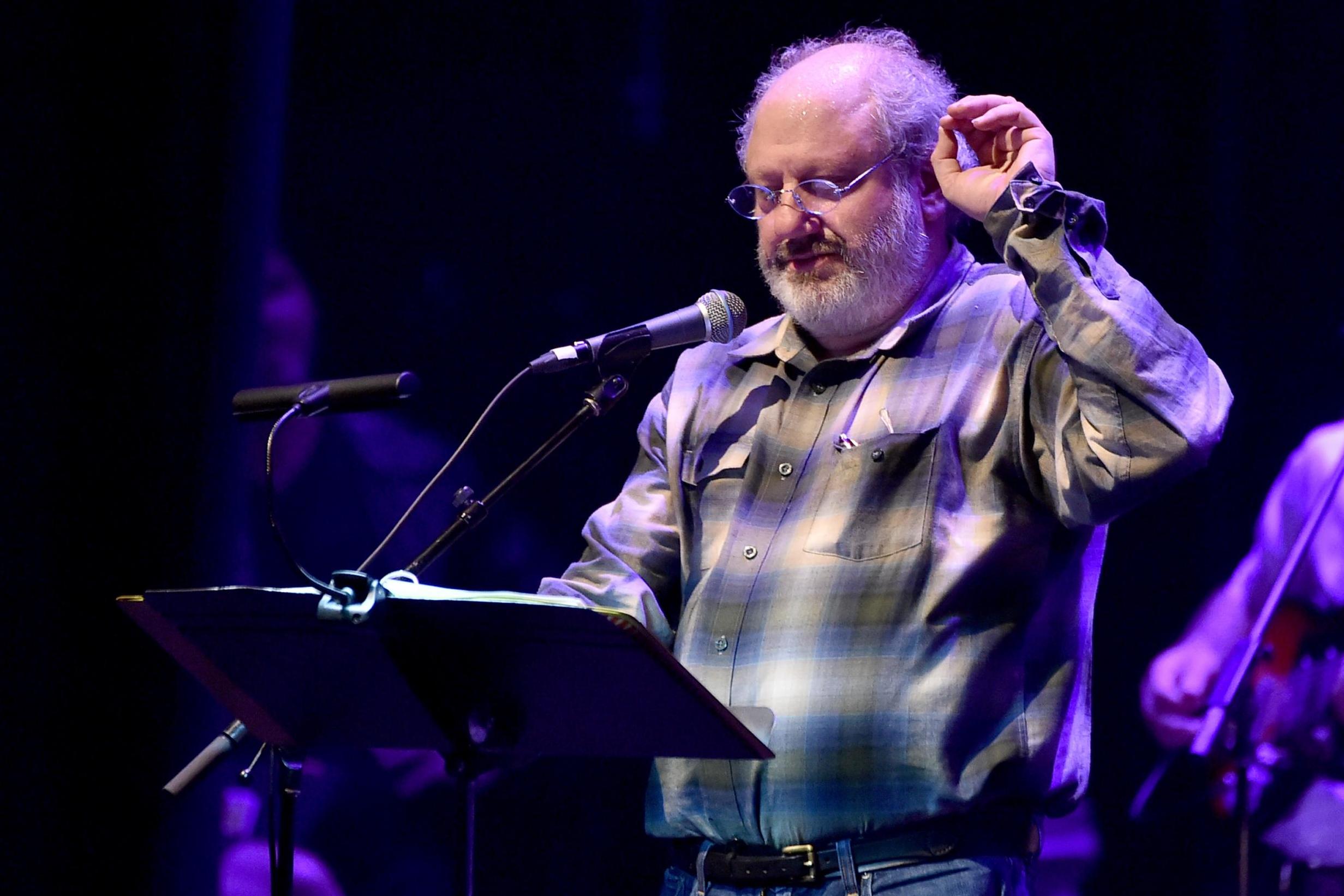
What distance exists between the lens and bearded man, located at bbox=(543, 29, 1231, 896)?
1716 mm

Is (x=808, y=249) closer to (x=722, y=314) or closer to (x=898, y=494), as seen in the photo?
(x=722, y=314)

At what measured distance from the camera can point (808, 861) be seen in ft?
5.78

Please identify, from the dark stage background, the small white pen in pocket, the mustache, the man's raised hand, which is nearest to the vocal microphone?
the mustache

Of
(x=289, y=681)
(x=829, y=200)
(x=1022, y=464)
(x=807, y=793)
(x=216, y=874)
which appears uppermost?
(x=829, y=200)

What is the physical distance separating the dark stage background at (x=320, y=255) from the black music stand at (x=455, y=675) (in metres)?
1.60

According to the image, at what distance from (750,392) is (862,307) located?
217mm

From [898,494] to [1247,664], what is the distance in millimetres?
975

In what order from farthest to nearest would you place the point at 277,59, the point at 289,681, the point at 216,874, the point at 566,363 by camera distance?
the point at 277,59, the point at 216,874, the point at 566,363, the point at 289,681

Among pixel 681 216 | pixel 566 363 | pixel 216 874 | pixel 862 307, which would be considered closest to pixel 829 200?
pixel 862 307

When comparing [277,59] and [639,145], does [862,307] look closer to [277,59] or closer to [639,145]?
[639,145]

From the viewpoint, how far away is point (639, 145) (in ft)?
10.7

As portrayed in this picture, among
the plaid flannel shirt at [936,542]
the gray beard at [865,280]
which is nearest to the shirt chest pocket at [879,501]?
the plaid flannel shirt at [936,542]

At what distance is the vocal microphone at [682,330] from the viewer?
6.50ft

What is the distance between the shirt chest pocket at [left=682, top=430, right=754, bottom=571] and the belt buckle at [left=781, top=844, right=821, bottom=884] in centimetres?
44
